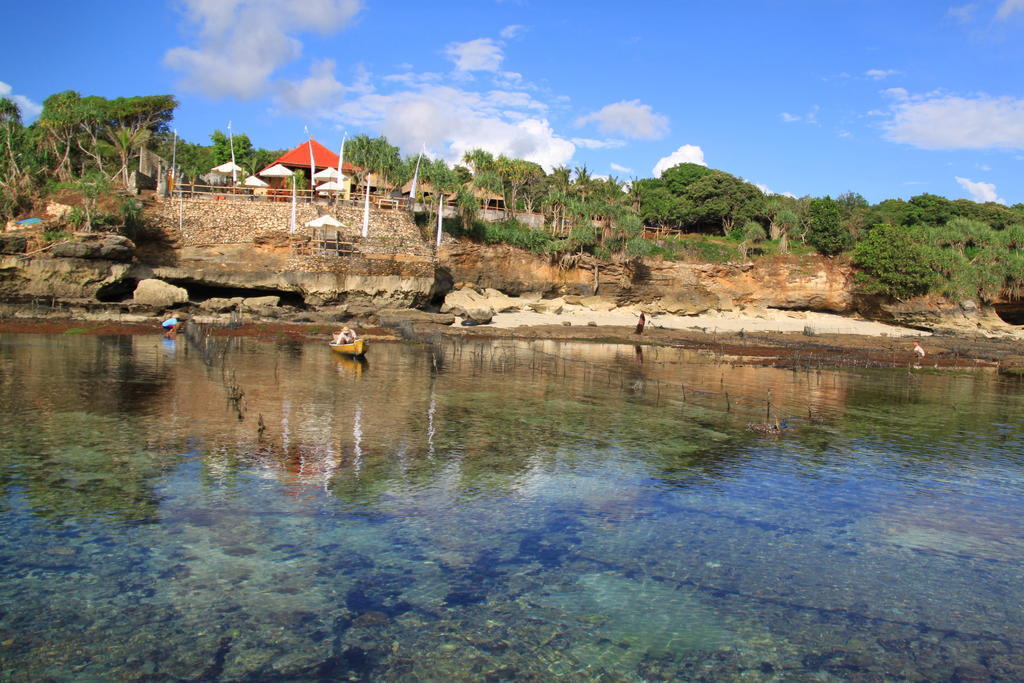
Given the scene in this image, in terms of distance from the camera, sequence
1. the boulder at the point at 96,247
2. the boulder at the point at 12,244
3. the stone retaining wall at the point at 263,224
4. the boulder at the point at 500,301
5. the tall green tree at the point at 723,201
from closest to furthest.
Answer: the boulder at the point at 12,244 → the boulder at the point at 96,247 → the stone retaining wall at the point at 263,224 → the boulder at the point at 500,301 → the tall green tree at the point at 723,201

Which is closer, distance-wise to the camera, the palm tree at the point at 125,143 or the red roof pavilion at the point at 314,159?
the palm tree at the point at 125,143

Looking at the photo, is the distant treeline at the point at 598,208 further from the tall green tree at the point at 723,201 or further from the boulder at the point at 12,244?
the boulder at the point at 12,244

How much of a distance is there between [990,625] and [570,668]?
4387 mm

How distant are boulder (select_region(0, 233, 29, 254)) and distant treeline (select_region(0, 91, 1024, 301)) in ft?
13.7

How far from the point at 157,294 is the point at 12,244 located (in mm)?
7161

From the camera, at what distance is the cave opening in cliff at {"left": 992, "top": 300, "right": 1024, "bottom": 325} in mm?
55438

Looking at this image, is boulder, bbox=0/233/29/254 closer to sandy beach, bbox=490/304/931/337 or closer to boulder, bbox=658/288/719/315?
sandy beach, bbox=490/304/931/337

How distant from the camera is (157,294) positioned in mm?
37906

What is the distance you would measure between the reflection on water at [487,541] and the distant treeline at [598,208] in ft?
110

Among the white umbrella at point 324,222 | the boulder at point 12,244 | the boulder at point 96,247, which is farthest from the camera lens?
the white umbrella at point 324,222

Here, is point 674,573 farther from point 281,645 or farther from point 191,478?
point 191,478

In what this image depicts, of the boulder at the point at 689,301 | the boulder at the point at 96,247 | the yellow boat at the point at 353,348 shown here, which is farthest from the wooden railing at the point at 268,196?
the boulder at the point at 689,301

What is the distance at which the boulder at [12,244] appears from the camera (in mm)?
35594

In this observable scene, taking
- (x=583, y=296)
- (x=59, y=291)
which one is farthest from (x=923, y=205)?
(x=59, y=291)
